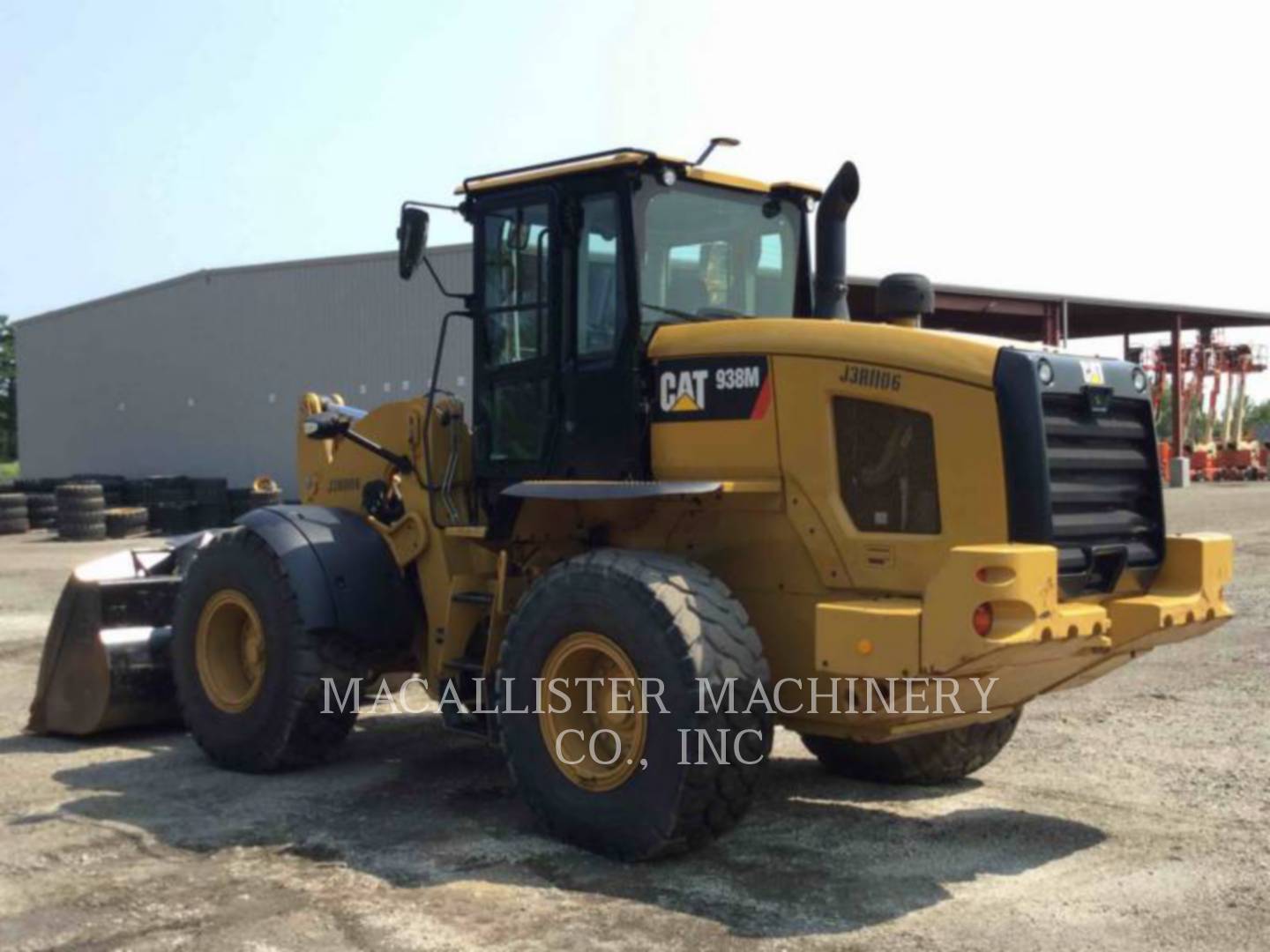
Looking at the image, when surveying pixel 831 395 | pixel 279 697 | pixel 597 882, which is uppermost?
pixel 831 395

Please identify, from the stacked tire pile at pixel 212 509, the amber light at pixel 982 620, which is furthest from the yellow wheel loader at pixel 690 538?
the stacked tire pile at pixel 212 509

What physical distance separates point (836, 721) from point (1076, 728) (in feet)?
10.5

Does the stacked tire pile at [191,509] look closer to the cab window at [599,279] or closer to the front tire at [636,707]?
the cab window at [599,279]

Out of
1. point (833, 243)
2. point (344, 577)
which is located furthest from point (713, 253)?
point (344, 577)

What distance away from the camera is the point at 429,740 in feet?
28.0

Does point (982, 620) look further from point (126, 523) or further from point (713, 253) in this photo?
point (126, 523)

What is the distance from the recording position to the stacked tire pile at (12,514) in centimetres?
2816

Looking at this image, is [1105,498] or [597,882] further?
[1105,498]

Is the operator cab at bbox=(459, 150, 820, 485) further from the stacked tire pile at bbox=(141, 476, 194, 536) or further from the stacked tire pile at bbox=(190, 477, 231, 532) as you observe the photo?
the stacked tire pile at bbox=(141, 476, 194, 536)

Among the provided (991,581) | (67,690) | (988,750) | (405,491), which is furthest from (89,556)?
(991,581)

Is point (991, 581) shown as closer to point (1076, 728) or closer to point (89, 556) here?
point (1076, 728)

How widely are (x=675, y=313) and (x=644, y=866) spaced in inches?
97.8

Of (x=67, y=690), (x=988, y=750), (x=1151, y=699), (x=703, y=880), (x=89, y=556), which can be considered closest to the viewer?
(x=703, y=880)

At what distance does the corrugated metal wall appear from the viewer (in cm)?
2723
